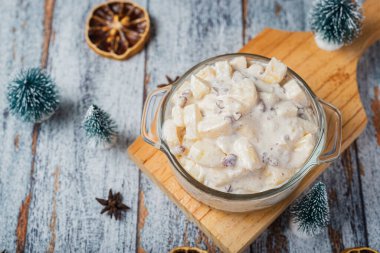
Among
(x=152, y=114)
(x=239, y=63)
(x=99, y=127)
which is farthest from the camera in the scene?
(x=99, y=127)

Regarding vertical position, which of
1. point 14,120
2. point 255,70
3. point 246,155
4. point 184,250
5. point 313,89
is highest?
point 14,120

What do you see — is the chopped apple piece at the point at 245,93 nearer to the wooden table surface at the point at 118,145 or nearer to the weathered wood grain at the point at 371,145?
the wooden table surface at the point at 118,145

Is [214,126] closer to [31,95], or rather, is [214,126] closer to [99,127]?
[99,127]

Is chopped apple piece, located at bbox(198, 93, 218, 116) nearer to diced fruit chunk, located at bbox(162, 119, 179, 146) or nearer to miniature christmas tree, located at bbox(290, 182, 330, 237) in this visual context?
diced fruit chunk, located at bbox(162, 119, 179, 146)

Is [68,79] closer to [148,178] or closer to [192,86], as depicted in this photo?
[148,178]

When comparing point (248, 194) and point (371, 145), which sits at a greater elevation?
point (248, 194)

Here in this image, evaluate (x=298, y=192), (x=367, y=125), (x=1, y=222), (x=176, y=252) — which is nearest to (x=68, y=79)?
(x=1, y=222)

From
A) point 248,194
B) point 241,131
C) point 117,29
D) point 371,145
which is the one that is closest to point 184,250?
point 248,194

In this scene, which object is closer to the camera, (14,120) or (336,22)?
(336,22)
